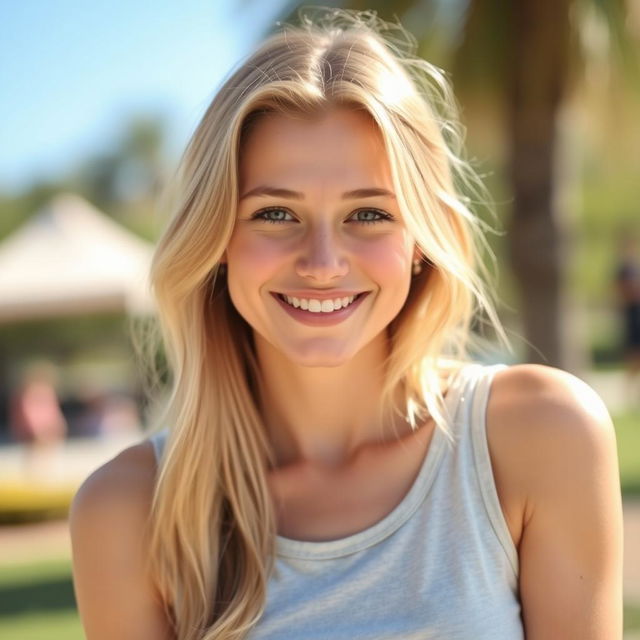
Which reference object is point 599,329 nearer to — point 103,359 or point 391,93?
point 103,359

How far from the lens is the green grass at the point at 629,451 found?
980 centimetres

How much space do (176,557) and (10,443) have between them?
18.3 metres

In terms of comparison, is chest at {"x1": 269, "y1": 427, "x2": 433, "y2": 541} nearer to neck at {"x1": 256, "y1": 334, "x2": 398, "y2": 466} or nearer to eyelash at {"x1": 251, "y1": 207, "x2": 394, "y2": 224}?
neck at {"x1": 256, "y1": 334, "x2": 398, "y2": 466}

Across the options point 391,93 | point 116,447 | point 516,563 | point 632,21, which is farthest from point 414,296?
point 116,447

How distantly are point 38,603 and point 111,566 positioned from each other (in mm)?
5483

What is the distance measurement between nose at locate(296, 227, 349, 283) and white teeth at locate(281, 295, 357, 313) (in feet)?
0.15

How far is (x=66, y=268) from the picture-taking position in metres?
18.3

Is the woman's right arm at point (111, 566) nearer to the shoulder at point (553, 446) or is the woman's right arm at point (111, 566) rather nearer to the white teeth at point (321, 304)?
the white teeth at point (321, 304)

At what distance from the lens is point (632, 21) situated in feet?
25.5

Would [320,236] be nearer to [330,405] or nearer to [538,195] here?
[330,405]

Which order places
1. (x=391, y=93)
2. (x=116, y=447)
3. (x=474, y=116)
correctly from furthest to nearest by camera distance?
(x=116, y=447) < (x=474, y=116) < (x=391, y=93)

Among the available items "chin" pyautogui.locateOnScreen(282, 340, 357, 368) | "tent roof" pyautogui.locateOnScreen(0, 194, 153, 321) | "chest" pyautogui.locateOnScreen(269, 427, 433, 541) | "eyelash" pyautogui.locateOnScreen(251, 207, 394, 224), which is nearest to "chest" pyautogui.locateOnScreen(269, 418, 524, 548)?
"chest" pyautogui.locateOnScreen(269, 427, 433, 541)

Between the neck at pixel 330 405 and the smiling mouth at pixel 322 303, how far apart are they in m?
0.20

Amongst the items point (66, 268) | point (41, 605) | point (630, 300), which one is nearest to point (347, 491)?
point (41, 605)
